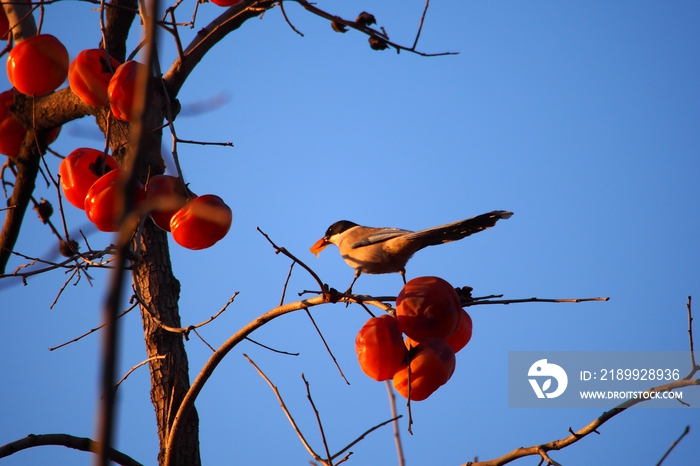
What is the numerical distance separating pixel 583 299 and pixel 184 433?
1.57m

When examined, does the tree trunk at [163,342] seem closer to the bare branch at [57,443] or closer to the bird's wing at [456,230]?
the bare branch at [57,443]

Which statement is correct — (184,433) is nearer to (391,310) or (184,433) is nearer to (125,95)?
(391,310)

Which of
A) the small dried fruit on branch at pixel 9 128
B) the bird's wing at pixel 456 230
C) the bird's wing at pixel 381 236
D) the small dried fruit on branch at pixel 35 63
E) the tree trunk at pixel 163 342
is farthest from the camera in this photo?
the bird's wing at pixel 381 236

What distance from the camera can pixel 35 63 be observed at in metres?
2.73

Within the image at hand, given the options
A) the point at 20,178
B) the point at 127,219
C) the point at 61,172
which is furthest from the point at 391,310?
the point at 20,178

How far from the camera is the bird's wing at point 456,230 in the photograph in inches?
113

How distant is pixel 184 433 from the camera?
2.40 metres

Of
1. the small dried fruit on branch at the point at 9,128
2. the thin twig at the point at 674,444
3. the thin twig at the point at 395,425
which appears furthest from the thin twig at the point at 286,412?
the small dried fruit on branch at the point at 9,128

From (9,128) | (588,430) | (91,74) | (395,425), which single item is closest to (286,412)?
(395,425)

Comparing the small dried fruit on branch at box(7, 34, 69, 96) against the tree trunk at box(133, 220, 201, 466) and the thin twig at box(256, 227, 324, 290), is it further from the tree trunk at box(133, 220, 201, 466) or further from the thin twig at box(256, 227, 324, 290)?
the thin twig at box(256, 227, 324, 290)

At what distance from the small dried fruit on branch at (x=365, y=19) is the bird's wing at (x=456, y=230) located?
3.33 feet

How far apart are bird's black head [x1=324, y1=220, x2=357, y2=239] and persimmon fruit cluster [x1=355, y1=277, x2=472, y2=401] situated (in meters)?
2.35

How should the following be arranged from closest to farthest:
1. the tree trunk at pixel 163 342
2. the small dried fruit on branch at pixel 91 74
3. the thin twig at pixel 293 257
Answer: the thin twig at pixel 293 257 < the tree trunk at pixel 163 342 < the small dried fruit on branch at pixel 91 74

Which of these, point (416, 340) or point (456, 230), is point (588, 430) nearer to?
point (416, 340)
